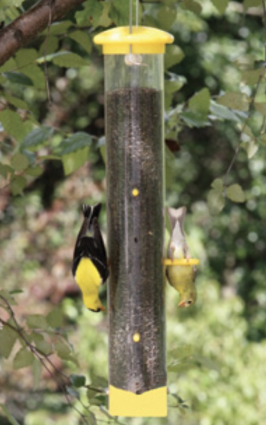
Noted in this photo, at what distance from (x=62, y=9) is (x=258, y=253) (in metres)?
3.90

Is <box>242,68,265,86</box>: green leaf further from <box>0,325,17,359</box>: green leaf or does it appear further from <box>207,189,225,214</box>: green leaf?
<box>0,325,17,359</box>: green leaf

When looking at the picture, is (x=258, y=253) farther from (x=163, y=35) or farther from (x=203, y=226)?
(x=163, y=35)

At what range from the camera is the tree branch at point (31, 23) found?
157 centimetres

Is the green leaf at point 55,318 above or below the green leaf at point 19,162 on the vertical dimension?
below

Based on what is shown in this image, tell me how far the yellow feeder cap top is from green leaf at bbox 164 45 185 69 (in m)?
0.36

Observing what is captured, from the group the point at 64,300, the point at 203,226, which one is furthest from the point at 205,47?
the point at 64,300

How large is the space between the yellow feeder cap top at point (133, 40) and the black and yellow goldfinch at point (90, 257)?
0.28 m

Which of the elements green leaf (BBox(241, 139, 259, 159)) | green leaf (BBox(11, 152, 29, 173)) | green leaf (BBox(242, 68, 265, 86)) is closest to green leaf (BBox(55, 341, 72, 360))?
green leaf (BBox(11, 152, 29, 173))

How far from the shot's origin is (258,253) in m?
5.34

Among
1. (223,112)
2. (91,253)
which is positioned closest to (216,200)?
(91,253)

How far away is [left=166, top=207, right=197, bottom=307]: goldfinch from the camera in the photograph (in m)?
1.78

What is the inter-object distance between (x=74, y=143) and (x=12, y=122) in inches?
6.1

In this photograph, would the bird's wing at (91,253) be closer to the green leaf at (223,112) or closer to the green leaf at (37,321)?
the green leaf at (37,321)

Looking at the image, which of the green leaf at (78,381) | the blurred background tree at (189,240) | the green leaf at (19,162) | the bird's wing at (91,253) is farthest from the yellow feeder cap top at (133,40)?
the blurred background tree at (189,240)
